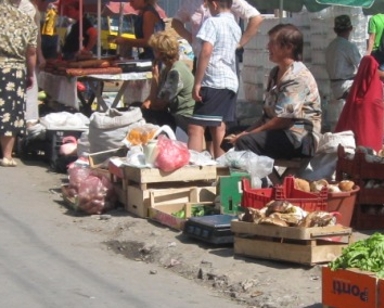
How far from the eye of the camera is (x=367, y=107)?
30.8ft

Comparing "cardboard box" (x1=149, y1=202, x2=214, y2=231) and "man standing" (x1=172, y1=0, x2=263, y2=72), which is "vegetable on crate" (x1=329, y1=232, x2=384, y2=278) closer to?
"cardboard box" (x1=149, y1=202, x2=214, y2=231)

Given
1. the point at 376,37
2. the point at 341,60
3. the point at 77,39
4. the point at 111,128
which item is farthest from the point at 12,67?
the point at 376,37

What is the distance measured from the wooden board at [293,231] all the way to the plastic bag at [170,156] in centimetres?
160

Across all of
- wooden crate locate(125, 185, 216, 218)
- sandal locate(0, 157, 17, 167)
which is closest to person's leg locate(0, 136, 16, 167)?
sandal locate(0, 157, 17, 167)

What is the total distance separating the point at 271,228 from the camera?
716 cm

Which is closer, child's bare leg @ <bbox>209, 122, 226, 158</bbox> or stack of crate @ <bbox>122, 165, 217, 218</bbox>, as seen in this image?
stack of crate @ <bbox>122, 165, 217, 218</bbox>

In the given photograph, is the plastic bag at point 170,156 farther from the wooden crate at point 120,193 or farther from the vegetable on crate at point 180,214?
the wooden crate at point 120,193

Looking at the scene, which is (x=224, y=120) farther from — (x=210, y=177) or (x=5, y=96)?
(x=5, y=96)

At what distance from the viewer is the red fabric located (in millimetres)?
9375

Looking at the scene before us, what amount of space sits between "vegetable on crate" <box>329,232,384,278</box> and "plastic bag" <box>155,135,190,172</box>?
3.01 meters

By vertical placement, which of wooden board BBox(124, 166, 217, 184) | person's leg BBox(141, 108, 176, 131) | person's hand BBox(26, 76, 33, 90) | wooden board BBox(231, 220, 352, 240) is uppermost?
person's hand BBox(26, 76, 33, 90)

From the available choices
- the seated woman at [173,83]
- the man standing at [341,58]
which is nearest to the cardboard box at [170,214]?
the seated woman at [173,83]

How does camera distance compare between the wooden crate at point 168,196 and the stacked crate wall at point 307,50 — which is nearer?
the wooden crate at point 168,196

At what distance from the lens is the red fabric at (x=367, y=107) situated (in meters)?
9.38
